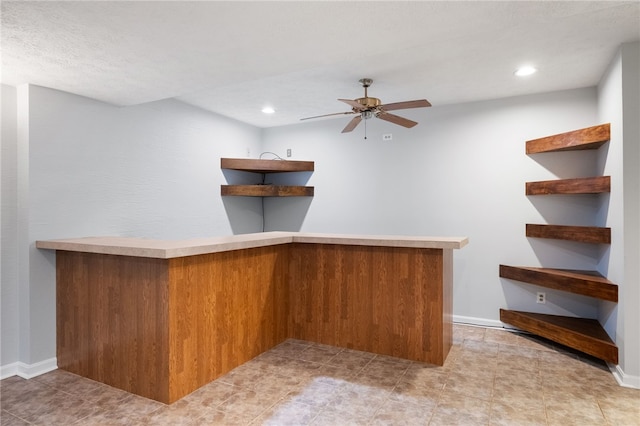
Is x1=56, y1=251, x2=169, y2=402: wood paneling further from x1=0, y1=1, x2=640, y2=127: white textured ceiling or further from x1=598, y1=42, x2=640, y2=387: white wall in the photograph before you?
x1=598, y1=42, x2=640, y2=387: white wall

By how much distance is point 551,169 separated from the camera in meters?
3.86

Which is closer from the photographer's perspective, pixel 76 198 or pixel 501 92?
pixel 76 198

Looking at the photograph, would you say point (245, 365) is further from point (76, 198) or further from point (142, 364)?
point (76, 198)

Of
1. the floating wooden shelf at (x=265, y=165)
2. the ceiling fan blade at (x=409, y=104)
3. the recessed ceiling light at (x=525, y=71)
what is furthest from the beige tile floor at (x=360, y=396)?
A: the floating wooden shelf at (x=265, y=165)

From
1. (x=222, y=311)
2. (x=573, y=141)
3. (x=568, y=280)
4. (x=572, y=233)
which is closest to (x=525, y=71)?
(x=573, y=141)

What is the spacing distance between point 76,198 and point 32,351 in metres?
1.22

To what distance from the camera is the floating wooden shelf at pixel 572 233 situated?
3127 mm

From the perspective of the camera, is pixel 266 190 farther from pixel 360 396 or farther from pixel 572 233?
pixel 572 233

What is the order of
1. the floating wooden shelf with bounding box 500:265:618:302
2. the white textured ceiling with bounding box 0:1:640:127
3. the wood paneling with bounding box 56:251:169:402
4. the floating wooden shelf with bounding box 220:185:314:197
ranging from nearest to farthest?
the white textured ceiling with bounding box 0:1:640:127
the wood paneling with bounding box 56:251:169:402
the floating wooden shelf with bounding box 500:265:618:302
the floating wooden shelf with bounding box 220:185:314:197

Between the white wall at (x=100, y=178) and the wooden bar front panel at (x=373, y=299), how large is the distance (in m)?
1.61

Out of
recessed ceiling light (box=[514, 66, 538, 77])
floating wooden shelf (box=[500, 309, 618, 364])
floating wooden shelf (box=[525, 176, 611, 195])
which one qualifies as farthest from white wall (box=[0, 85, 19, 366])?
floating wooden shelf (box=[525, 176, 611, 195])

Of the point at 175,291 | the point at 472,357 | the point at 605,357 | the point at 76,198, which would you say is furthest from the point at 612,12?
the point at 76,198

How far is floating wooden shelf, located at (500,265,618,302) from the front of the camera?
294 cm

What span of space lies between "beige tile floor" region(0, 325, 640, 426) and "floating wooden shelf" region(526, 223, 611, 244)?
102cm
